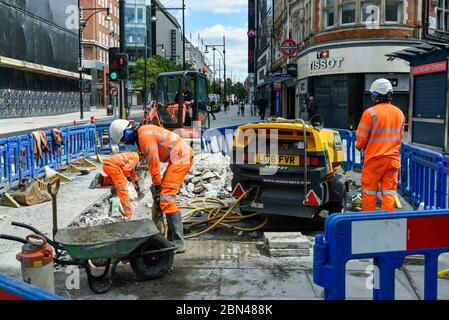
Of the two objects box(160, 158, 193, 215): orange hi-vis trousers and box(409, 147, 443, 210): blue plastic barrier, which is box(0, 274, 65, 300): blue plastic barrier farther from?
box(409, 147, 443, 210): blue plastic barrier

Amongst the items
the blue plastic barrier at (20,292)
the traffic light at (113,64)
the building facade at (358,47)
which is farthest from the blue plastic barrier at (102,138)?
the blue plastic barrier at (20,292)

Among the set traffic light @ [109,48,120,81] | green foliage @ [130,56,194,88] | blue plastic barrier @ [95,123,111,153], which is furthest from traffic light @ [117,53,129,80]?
green foliage @ [130,56,194,88]

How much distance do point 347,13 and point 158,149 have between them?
67.0ft

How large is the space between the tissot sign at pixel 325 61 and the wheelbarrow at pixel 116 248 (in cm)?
2049

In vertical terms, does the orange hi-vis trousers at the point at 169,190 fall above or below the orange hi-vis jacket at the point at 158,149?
below

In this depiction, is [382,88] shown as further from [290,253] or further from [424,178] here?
[290,253]

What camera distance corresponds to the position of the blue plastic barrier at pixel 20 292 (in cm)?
210

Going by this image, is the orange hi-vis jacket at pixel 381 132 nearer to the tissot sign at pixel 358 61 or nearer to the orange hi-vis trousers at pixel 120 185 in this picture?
the orange hi-vis trousers at pixel 120 185

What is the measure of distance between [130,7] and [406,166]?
307ft

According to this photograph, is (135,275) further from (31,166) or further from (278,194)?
(31,166)

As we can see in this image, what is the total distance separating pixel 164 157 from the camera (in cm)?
594

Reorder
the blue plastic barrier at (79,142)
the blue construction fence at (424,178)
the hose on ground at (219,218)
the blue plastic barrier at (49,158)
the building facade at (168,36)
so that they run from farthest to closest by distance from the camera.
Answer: the building facade at (168,36) → the blue plastic barrier at (79,142) → the blue plastic barrier at (49,158) → the hose on ground at (219,218) → the blue construction fence at (424,178)
